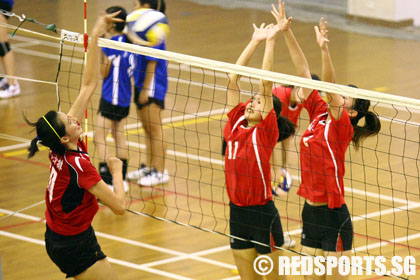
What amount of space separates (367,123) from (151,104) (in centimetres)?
336

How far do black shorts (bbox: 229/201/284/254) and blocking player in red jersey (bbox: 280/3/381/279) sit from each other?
0.27 metres

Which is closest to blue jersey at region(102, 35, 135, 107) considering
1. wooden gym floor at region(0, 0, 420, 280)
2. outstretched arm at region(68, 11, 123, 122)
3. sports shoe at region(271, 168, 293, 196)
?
wooden gym floor at region(0, 0, 420, 280)

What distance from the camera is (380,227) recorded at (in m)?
8.07

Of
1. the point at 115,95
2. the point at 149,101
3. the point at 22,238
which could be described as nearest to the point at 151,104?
the point at 149,101

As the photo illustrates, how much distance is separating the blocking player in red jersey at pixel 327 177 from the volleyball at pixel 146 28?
2.86 meters

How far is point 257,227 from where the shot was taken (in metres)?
6.17

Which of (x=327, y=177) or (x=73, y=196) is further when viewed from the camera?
(x=327, y=177)

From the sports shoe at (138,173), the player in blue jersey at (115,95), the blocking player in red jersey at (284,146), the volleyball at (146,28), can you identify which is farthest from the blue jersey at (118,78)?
the blocking player in red jersey at (284,146)

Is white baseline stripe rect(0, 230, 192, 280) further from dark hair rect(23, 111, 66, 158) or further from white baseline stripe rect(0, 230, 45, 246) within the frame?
dark hair rect(23, 111, 66, 158)

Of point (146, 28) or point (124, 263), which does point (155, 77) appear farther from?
point (124, 263)

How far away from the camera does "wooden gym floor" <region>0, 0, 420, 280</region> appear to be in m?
7.55

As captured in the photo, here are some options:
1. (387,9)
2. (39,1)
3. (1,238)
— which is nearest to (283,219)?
(1,238)

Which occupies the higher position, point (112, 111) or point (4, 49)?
point (112, 111)

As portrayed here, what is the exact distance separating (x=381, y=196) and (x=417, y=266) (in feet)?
5.20
